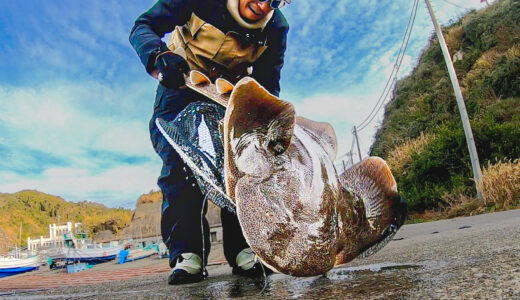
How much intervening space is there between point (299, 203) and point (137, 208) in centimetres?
3147

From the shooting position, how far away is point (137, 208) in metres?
30.3

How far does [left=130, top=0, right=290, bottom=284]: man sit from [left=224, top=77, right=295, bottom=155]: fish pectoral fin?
0.71 meters

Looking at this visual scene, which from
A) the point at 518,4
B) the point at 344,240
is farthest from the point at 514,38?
the point at 344,240

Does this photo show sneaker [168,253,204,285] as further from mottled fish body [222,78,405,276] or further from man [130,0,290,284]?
mottled fish body [222,78,405,276]

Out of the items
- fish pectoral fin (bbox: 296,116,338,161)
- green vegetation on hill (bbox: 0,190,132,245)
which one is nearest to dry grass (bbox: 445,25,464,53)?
fish pectoral fin (bbox: 296,116,338,161)

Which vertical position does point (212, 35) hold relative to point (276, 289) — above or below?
above

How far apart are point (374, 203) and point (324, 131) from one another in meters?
0.44

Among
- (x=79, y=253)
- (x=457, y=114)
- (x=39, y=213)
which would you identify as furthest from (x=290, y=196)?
(x=39, y=213)

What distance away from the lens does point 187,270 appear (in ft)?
5.06

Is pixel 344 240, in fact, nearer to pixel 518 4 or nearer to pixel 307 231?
pixel 307 231

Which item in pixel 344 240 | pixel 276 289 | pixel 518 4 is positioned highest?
pixel 518 4

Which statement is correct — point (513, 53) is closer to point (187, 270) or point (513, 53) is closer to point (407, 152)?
point (407, 152)

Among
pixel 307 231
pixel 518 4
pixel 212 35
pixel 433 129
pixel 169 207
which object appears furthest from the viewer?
pixel 518 4

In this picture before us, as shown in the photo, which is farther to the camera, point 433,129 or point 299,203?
point 433,129
